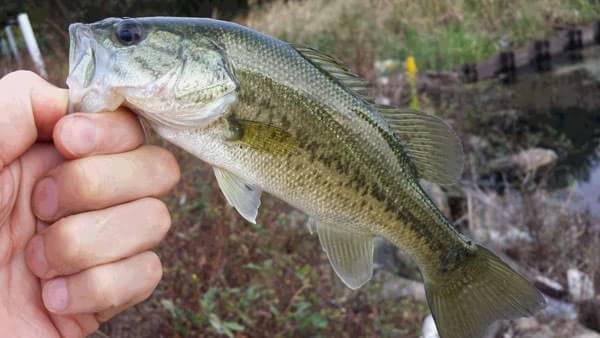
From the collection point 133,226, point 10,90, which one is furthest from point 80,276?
point 10,90

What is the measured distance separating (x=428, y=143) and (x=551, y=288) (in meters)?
3.73

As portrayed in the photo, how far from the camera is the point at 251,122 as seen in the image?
153 cm

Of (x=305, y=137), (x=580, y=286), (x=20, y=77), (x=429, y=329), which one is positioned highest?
(x=20, y=77)

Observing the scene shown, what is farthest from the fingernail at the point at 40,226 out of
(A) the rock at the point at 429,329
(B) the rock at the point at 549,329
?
(B) the rock at the point at 549,329

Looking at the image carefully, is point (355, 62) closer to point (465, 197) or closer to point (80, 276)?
point (465, 197)

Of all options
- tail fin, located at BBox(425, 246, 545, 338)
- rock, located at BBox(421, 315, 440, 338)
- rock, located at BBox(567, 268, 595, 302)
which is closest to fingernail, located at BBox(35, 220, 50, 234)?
tail fin, located at BBox(425, 246, 545, 338)

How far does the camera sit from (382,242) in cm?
541

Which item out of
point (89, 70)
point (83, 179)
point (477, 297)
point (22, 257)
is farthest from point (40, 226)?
point (477, 297)

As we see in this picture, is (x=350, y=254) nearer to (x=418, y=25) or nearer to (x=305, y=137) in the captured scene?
(x=305, y=137)

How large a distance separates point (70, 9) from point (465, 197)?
808 cm

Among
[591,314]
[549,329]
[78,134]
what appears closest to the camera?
[78,134]

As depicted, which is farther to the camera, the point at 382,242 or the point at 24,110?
the point at 382,242

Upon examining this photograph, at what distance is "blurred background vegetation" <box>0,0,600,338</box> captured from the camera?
3398mm

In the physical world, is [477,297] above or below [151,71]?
below
